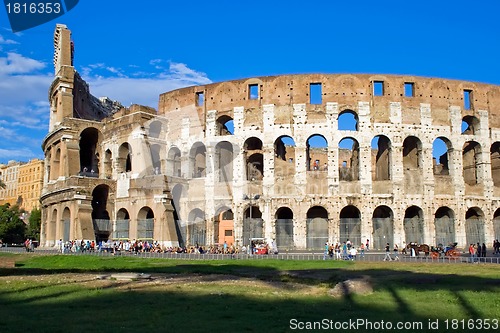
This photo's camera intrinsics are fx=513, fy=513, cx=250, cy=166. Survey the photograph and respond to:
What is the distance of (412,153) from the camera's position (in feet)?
128

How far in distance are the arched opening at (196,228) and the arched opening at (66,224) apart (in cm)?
930

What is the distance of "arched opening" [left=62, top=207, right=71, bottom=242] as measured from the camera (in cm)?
3941

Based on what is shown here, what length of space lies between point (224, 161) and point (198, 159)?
11.5 ft

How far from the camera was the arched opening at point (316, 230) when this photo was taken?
36031 millimetres

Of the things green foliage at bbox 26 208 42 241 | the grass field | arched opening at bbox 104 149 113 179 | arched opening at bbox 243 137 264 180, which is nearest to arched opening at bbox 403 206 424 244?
arched opening at bbox 243 137 264 180

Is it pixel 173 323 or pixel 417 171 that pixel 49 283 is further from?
pixel 417 171

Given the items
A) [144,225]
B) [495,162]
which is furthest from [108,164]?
[495,162]

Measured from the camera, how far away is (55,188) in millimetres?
42000

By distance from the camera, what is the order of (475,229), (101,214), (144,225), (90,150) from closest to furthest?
1. (475,229)
2. (144,225)
3. (101,214)
4. (90,150)

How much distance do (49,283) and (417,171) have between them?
28.7m

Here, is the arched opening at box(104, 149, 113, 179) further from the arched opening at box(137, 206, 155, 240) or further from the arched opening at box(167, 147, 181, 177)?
the arched opening at box(137, 206, 155, 240)

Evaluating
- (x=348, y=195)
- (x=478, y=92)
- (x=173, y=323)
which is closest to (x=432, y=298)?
(x=173, y=323)

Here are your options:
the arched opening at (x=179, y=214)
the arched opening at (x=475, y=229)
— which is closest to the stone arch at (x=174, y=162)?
the arched opening at (x=179, y=214)

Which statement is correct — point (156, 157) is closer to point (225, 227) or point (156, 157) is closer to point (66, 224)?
point (225, 227)
